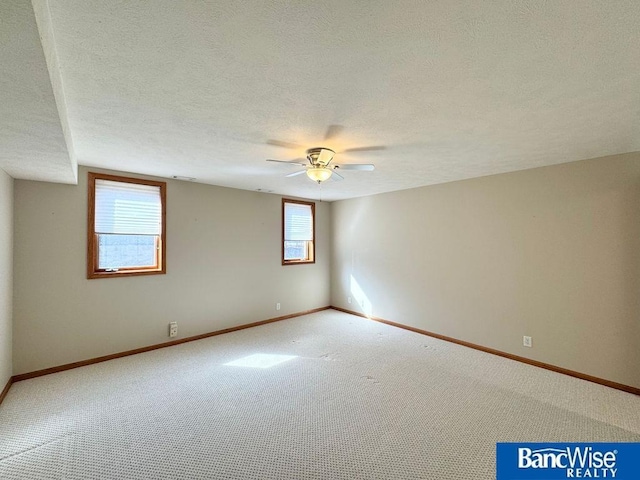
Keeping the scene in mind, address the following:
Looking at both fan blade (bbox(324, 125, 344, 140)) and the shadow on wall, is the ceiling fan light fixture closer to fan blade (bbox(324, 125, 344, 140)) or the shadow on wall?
fan blade (bbox(324, 125, 344, 140))

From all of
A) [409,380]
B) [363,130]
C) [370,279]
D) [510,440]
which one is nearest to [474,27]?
[363,130]

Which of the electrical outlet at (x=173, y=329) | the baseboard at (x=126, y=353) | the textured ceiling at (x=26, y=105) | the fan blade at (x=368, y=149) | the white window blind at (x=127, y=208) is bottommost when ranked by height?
the baseboard at (x=126, y=353)

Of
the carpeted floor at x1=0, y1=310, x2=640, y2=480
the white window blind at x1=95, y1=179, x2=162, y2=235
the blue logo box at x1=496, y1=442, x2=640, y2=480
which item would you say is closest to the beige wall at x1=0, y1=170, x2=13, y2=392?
the carpeted floor at x1=0, y1=310, x2=640, y2=480

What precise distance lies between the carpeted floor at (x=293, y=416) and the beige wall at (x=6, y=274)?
31cm

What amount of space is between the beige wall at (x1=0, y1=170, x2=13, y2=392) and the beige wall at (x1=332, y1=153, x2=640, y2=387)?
4830 mm

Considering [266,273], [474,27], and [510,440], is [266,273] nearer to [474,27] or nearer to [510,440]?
[510,440]

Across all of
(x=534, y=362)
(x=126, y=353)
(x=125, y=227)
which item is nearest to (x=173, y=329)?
(x=126, y=353)

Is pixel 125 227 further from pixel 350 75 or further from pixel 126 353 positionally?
pixel 350 75

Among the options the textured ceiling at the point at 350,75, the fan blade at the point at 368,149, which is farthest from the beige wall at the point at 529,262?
the fan blade at the point at 368,149

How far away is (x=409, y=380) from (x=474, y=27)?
9.86ft

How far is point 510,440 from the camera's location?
2.01 metres

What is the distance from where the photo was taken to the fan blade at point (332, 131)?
2150 millimetres

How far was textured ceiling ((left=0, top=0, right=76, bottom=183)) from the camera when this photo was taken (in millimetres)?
927

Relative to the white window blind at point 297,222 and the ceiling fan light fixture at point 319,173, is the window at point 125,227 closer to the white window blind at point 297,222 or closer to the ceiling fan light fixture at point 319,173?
the white window blind at point 297,222
